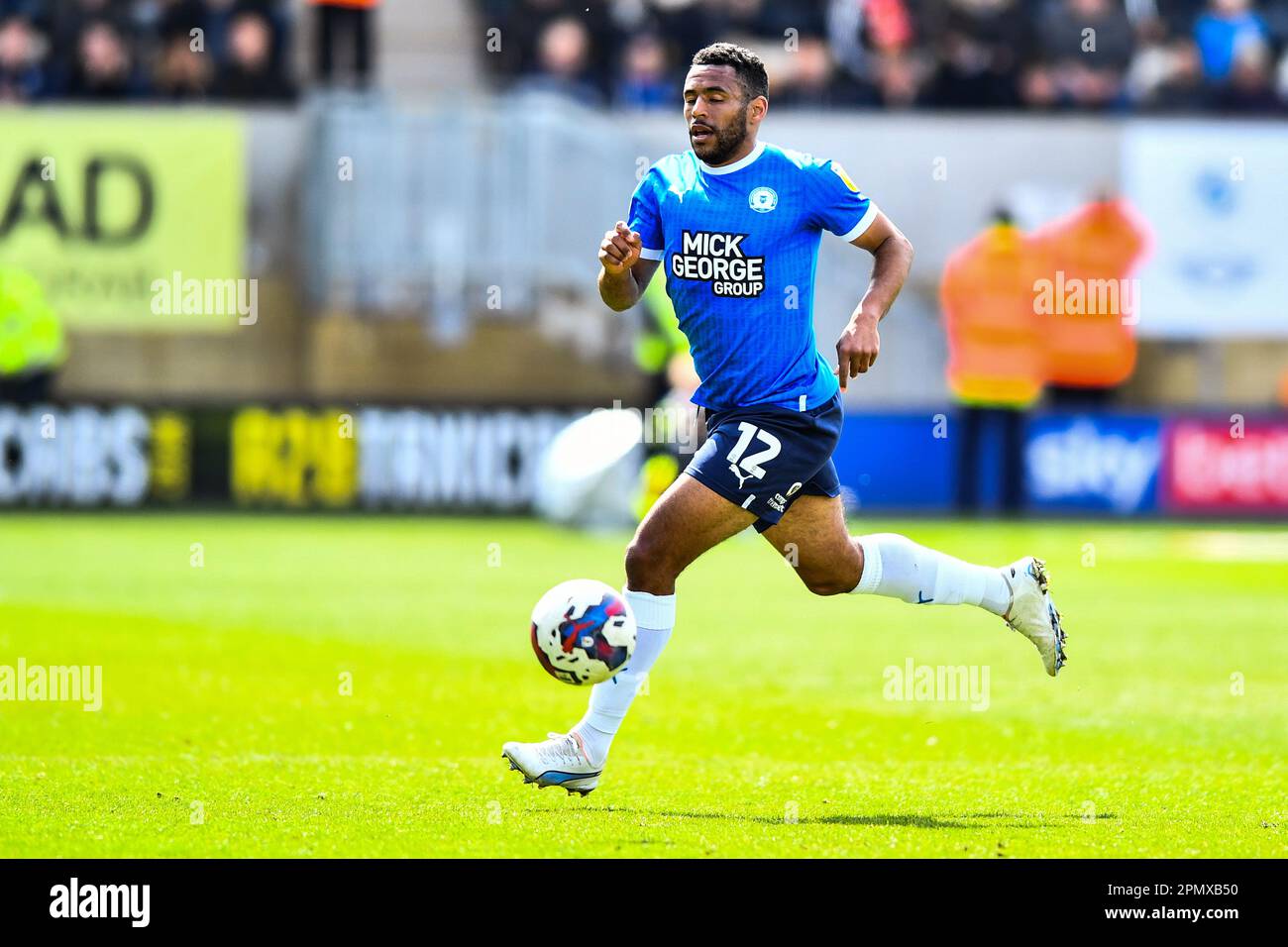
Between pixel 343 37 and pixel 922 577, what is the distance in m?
17.8

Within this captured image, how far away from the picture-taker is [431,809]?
6.34 m

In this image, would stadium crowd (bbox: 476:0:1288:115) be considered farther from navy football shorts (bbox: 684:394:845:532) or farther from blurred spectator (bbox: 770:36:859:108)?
navy football shorts (bbox: 684:394:845:532)

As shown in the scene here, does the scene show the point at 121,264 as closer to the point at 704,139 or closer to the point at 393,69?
the point at 393,69

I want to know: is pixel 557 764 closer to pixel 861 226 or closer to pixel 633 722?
pixel 633 722

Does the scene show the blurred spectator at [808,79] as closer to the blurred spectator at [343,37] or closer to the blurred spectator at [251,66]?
the blurred spectator at [343,37]

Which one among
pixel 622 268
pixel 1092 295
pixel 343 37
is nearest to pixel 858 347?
pixel 622 268

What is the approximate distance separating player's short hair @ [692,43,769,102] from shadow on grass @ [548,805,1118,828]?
2336 mm

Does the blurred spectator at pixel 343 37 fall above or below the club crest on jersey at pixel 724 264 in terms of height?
above

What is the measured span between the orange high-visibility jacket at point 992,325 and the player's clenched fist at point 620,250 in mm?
15490

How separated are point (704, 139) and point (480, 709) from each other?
3.08m

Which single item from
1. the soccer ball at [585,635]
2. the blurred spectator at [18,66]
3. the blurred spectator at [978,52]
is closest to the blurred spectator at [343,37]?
the blurred spectator at [18,66]

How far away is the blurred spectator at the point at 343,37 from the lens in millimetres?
23406

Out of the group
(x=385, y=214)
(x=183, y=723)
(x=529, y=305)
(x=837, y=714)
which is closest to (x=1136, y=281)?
(x=529, y=305)

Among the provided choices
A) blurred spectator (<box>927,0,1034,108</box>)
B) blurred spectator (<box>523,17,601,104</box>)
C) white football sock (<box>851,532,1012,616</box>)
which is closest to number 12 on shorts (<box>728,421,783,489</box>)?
white football sock (<box>851,532,1012,616</box>)
